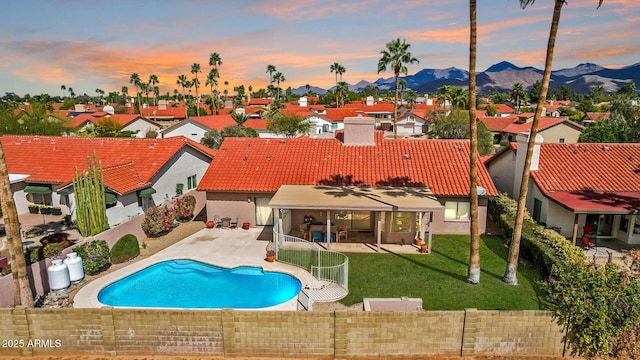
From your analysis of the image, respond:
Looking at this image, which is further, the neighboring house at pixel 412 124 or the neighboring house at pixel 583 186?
the neighboring house at pixel 412 124

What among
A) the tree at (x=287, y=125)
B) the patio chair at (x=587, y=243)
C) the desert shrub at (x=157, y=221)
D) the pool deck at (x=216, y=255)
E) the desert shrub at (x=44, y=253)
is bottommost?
the pool deck at (x=216, y=255)

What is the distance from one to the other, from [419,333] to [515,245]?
759 cm

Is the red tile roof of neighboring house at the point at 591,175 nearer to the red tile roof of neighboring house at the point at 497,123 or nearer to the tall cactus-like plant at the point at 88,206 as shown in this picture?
the tall cactus-like plant at the point at 88,206

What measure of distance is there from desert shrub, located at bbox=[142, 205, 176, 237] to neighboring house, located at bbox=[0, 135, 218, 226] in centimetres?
227

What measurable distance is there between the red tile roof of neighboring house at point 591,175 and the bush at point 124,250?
2382 centimetres

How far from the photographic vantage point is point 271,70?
507 feet

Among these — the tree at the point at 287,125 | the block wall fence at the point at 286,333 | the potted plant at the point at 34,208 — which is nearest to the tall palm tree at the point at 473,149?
the block wall fence at the point at 286,333

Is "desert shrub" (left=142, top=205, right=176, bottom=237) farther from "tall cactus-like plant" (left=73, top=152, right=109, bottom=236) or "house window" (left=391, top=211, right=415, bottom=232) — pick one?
"house window" (left=391, top=211, right=415, bottom=232)

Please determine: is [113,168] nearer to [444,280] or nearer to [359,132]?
[359,132]

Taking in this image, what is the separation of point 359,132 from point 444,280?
14.4 metres

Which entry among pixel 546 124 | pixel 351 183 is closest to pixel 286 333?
pixel 351 183

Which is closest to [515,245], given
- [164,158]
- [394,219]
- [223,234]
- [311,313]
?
[394,219]

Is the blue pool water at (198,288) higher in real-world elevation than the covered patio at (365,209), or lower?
lower

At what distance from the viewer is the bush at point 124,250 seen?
1998 cm
